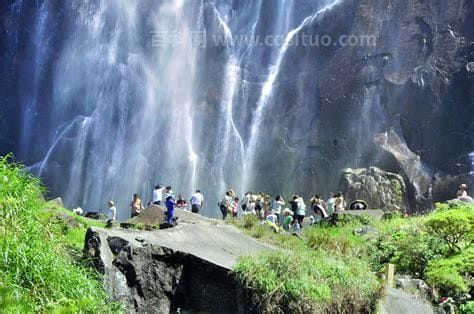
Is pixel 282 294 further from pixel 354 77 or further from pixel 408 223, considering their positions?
pixel 354 77

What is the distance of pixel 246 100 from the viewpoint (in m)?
41.8

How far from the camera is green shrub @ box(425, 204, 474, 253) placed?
631 inches

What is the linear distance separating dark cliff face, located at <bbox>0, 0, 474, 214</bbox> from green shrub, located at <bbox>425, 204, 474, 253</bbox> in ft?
58.1

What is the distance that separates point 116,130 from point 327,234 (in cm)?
2828

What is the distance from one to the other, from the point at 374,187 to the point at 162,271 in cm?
2158

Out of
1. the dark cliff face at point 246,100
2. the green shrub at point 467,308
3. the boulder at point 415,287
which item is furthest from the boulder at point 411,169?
the green shrub at point 467,308

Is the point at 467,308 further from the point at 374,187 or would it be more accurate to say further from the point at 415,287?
the point at 374,187

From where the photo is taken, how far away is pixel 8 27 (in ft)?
172

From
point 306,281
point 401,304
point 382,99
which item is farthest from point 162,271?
point 382,99

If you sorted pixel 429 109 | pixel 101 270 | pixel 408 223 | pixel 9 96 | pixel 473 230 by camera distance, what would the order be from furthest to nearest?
pixel 9 96 → pixel 429 109 → pixel 408 223 → pixel 473 230 → pixel 101 270

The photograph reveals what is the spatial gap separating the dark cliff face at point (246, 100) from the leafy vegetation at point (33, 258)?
2653 cm

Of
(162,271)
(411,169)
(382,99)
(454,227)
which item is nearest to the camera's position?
(162,271)

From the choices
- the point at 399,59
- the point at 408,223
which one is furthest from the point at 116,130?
the point at 408,223

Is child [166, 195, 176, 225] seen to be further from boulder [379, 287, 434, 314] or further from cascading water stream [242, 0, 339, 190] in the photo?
cascading water stream [242, 0, 339, 190]
